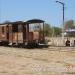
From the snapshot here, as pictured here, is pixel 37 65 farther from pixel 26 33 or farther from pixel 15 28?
pixel 15 28

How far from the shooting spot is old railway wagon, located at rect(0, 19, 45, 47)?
38938 mm

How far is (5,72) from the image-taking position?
15.7 metres

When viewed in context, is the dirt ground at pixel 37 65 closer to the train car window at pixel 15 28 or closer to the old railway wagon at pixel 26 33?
the old railway wagon at pixel 26 33

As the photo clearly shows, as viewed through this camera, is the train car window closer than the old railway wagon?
No

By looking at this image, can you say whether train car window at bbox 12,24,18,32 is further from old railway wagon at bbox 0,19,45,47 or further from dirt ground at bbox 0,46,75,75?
dirt ground at bbox 0,46,75,75

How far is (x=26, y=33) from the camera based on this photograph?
39.0 m

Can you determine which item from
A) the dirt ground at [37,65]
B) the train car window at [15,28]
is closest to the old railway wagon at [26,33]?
the train car window at [15,28]

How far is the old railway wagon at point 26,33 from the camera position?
128 feet

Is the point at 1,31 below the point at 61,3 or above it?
below

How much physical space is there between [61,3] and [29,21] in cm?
1708

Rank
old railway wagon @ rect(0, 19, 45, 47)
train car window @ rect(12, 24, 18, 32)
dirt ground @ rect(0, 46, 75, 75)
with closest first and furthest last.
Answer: dirt ground @ rect(0, 46, 75, 75)
old railway wagon @ rect(0, 19, 45, 47)
train car window @ rect(12, 24, 18, 32)

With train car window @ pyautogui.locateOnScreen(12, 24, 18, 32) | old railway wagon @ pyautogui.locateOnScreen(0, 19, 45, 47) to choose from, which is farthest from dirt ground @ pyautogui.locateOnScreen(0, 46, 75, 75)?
train car window @ pyautogui.locateOnScreen(12, 24, 18, 32)

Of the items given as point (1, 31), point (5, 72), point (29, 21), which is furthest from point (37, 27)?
point (5, 72)

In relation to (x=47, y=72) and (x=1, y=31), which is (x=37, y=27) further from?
(x=47, y=72)
